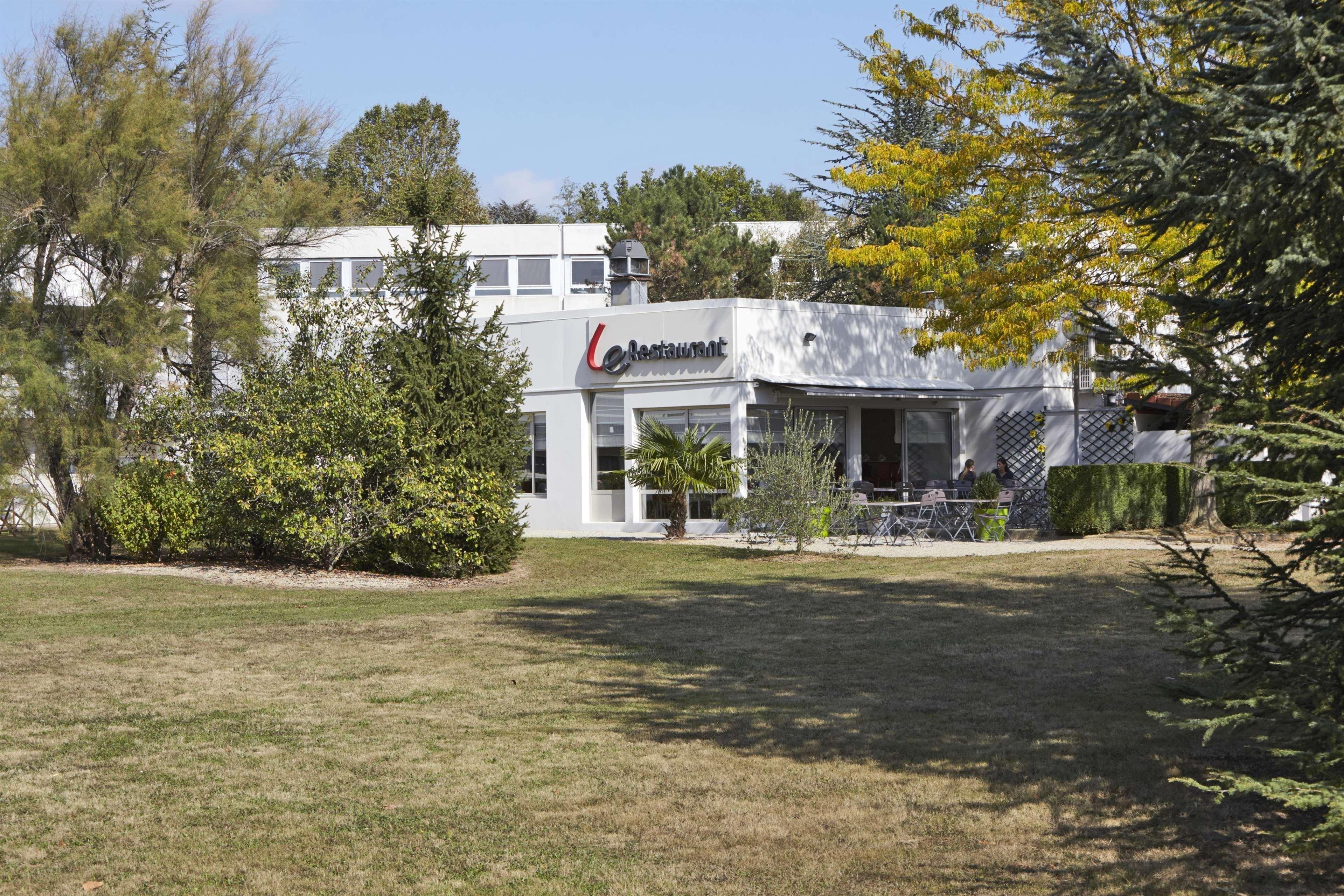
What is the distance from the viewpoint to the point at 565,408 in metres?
24.8

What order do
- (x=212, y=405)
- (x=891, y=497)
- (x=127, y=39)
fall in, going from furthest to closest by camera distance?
(x=891, y=497)
(x=127, y=39)
(x=212, y=405)

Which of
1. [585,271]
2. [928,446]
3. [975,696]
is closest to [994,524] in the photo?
[928,446]

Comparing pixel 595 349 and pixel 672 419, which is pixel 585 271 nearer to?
pixel 595 349

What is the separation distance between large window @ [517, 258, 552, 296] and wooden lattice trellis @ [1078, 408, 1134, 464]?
22.7 meters

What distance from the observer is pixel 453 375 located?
652 inches

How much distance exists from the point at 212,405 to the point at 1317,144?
1495 centimetres

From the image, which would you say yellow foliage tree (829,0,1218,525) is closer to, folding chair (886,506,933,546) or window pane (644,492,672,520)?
folding chair (886,506,933,546)

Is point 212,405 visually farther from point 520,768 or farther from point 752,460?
point 520,768

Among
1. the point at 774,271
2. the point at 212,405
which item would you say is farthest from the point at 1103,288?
the point at 774,271

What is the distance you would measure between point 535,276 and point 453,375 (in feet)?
89.9

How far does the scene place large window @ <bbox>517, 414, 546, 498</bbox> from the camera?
25.2 meters

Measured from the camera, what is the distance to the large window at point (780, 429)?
2341 centimetres

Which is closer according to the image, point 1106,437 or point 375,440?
point 375,440

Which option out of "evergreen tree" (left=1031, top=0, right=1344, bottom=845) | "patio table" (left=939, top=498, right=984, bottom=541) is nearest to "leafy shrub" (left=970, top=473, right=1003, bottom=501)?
"patio table" (left=939, top=498, right=984, bottom=541)
